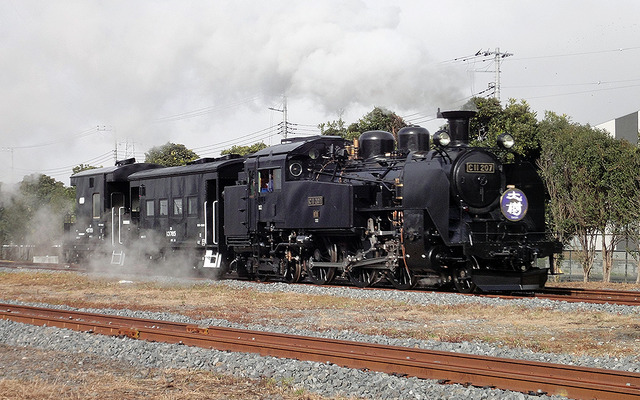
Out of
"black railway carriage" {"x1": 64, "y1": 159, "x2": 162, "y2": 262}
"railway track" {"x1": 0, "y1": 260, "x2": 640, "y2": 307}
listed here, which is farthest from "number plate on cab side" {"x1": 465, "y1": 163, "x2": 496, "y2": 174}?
"black railway carriage" {"x1": 64, "y1": 159, "x2": 162, "y2": 262}

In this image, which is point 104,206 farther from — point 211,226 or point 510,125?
point 510,125

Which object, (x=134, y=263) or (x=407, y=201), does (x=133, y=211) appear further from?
(x=407, y=201)

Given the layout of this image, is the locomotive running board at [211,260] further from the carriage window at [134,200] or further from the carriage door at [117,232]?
the carriage window at [134,200]

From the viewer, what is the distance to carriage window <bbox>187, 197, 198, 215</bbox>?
21831mm

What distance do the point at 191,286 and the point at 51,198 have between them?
3071 cm

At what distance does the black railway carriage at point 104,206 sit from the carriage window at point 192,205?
4.32 metres

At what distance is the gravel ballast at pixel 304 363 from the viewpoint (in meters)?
6.56

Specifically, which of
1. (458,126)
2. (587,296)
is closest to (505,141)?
(458,126)

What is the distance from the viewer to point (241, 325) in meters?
11.1

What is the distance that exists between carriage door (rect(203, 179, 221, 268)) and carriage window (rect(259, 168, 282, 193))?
236cm

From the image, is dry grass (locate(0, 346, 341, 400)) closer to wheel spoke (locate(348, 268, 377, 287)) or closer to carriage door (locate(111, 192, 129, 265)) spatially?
wheel spoke (locate(348, 268, 377, 287))

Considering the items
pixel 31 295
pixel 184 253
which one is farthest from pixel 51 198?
pixel 31 295

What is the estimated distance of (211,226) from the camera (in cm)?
2123

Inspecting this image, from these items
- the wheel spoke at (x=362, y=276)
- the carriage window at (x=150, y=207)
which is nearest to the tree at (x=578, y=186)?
the wheel spoke at (x=362, y=276)
